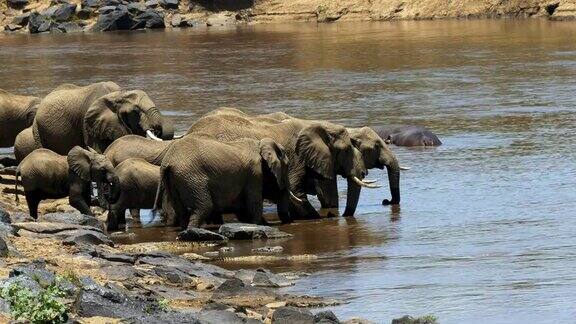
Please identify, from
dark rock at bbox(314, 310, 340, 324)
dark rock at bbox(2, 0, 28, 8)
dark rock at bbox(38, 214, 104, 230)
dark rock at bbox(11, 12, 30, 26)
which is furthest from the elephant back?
dark rock at bbox(2, 0, 28, 8)

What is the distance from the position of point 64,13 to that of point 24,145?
169ft

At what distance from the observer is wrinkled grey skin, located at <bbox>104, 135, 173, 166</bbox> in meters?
17.1

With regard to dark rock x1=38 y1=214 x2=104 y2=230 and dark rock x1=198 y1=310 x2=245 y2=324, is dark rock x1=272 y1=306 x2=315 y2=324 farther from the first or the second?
dark rock x1=38 y1=214 x2=104 y2=230

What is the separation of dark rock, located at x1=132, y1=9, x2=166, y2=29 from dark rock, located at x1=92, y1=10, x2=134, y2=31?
0.30m

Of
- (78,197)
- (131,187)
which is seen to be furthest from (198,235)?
(78,197)

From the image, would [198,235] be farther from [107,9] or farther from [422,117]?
[107,9]

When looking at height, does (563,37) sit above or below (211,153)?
below

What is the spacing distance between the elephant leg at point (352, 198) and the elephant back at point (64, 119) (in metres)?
4.29

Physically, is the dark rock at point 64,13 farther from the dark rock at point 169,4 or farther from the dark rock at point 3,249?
the dark rock at point 3,249

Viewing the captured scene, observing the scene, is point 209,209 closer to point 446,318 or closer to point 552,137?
point 446,318

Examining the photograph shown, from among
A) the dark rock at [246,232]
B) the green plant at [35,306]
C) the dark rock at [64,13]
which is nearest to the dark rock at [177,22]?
the dark rock at [64,13]

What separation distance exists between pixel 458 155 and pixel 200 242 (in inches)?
314

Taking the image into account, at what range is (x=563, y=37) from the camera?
4734 cm

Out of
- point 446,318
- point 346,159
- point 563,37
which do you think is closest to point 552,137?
point 346,159
